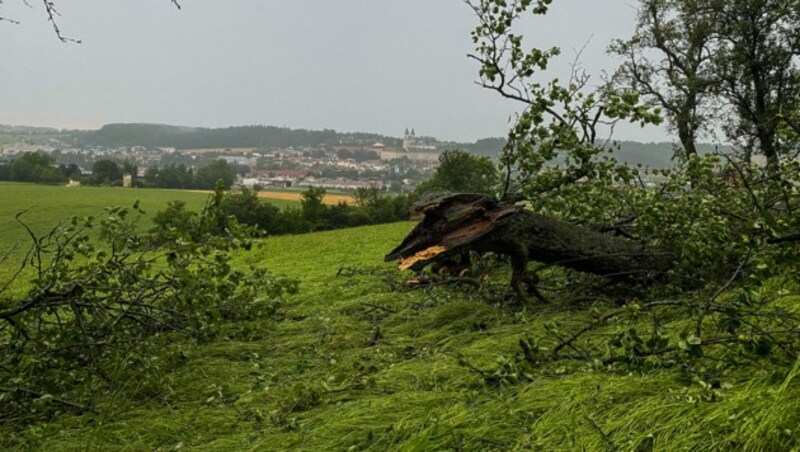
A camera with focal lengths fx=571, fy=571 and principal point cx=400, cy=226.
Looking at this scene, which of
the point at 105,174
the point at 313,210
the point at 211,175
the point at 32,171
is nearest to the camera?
the point at 313,210

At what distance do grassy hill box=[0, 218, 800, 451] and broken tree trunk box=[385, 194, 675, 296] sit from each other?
48 centimetres

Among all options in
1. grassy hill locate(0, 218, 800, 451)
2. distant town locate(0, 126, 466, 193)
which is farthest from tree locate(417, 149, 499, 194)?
grassy hill locate(0, 218, 800, 451)

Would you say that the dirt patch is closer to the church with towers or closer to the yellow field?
the yellow field

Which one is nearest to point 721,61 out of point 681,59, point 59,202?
point 681,59

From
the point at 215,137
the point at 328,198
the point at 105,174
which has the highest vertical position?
the point at 215,137

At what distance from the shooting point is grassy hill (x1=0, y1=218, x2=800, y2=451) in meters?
2.19

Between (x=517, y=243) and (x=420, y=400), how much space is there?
2674mm

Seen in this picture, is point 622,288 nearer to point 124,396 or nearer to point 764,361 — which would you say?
point 764,361

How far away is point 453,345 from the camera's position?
4.83 metres

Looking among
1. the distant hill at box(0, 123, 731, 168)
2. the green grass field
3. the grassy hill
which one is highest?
the distant hill at box(0, 123, 731, 168)

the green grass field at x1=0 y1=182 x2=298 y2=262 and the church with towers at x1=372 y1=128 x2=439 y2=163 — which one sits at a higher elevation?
the church with towers at x1=372 y1=128 x2=439 y2=163

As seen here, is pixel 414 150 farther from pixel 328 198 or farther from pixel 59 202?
pixel 59 202

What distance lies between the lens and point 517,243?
18.0 feet

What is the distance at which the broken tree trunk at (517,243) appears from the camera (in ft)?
17.5
